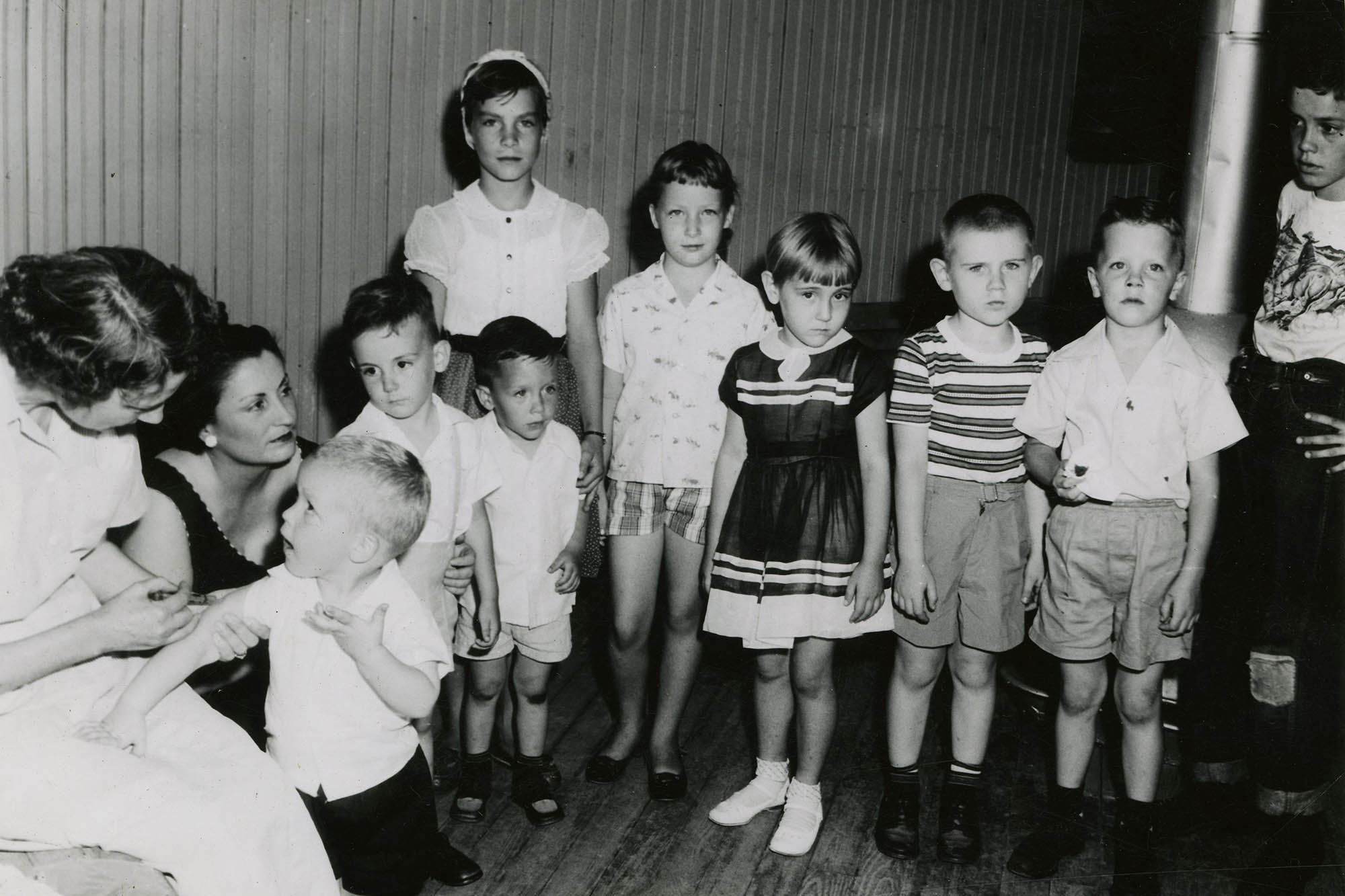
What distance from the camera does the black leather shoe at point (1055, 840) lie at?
10.2ft

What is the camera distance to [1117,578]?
2963mm

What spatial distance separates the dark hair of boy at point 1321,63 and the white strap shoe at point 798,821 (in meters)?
2.20

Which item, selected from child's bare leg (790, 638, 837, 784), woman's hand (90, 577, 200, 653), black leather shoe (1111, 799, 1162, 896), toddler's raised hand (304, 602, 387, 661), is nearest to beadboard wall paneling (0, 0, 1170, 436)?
woman's hand (90, 577, 200, 653)

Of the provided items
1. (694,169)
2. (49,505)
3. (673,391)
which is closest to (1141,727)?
(673,391)

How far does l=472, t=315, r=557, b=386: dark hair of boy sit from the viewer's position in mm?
3064

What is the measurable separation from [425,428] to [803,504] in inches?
36.8

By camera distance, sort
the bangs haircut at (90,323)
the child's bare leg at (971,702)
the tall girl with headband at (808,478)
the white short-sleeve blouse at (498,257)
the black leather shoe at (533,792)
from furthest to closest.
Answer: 1. the white short-sleeve blouse at (498,257)
2. the black leather shoe at (533,792)
3. the child's bare leg at (971,702)
4. the tall girl with headband at (808,478)
5. the bangs haircut at (90,323)

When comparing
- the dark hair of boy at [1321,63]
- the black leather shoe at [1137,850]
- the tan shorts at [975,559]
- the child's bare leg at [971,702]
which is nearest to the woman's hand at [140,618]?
the tan shorts at [975,559]

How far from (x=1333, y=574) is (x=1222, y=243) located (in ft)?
3.41

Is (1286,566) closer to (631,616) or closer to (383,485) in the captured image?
(631,616)

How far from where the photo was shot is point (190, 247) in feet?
12.3

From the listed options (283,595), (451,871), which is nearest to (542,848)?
(451,871)

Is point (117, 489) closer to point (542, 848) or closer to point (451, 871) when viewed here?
point (451, 871)

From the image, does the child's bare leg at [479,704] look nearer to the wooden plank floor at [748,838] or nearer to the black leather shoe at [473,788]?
the black leather shoe at [473,788]
